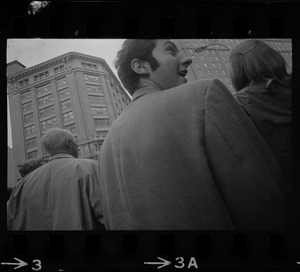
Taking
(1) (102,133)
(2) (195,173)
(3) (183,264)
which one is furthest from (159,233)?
(1) (102,133)

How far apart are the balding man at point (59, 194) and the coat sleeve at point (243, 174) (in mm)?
1410

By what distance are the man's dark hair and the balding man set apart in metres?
0.91

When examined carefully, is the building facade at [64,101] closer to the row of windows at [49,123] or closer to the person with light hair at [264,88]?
the row of windows at [49,123]

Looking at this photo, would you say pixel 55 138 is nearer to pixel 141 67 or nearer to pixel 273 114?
pixel 141 67

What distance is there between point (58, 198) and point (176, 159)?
1400 mm

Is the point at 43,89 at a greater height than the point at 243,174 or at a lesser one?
greater

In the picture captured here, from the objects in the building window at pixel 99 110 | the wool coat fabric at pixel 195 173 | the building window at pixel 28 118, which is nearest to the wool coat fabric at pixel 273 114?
the wool coat fabric at pixel 195 173

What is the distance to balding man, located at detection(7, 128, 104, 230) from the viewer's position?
5770 millimetres

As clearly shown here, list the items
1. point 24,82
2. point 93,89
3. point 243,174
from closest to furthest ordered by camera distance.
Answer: point 243,174 < point 24,82 < point 93,89

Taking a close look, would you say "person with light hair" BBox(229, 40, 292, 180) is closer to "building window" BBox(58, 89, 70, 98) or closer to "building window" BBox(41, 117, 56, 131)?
"building window" BBox(58, 89, 70, 98)

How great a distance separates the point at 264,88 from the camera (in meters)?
6.03
